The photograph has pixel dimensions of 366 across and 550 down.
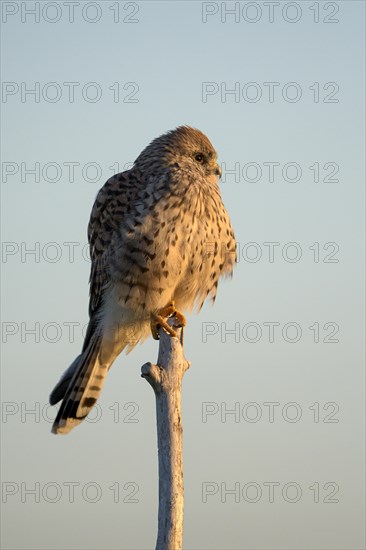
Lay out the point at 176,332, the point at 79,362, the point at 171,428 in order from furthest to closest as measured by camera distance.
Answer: the point at 79,362
the point at 176,332
the point at 171,428

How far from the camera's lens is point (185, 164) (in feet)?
23.0

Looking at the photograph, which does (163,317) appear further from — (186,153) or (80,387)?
(186,153)

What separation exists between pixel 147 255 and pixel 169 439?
1344mm

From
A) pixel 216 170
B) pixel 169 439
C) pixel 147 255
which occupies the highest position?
pixel 216 170

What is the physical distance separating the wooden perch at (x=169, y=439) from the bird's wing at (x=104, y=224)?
1.07 meters

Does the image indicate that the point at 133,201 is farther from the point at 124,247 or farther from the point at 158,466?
the point at 158,466

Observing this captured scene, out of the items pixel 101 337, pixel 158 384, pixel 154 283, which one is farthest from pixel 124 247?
pixel 158 384

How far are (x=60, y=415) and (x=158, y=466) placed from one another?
3.64ft

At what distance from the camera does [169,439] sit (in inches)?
223

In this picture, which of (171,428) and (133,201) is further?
(133,201)

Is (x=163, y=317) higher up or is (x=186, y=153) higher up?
(x=186, y=153)

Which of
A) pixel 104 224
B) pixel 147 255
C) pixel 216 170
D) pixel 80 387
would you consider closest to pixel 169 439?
pixel 80 387

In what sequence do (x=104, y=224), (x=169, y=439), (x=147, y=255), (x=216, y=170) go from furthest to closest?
1. (x=216, y=170)
2. (x=104, y=224)
3. (x=147, y=255)
4. (x=169, y=439)

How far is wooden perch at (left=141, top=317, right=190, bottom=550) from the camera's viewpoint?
18.1 ft
